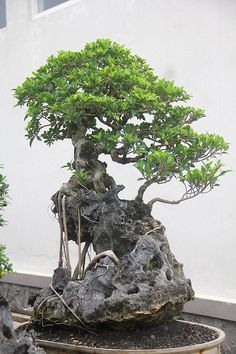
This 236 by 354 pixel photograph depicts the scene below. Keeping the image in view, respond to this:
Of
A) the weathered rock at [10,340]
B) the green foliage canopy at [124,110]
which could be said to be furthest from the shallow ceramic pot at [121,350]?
the green foliage canopy at [124,110]

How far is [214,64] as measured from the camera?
10.8 feet

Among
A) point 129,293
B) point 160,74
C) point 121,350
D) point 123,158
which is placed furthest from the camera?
point 160,74

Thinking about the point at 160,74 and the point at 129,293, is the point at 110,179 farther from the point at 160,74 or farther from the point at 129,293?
the point at 160,74

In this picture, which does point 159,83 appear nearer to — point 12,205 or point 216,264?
point 216,264

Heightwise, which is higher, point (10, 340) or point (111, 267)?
point (111, 267)

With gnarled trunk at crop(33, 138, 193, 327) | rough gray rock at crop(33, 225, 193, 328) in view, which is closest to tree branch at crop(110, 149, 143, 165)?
gnarled trunk at crop(33, 138, 193, 327)

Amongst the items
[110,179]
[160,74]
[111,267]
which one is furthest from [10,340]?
[160,74]

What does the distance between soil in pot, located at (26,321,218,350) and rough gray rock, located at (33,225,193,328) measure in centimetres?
5

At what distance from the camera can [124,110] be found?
7.38ft

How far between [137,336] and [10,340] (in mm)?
532

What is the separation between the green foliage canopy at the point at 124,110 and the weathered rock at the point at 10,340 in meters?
0.74

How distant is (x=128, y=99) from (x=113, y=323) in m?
0.86

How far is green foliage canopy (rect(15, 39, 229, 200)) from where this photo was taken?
2.22 metres

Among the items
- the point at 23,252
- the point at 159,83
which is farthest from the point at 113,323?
the point at 23,252
